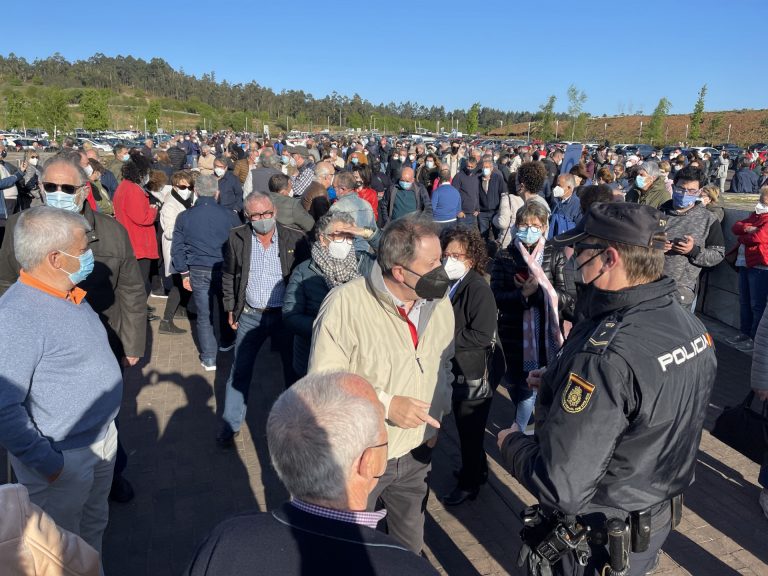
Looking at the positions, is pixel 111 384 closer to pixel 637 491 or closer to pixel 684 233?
pixel 637 491

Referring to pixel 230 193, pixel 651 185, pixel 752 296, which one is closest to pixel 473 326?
pixel 752 296

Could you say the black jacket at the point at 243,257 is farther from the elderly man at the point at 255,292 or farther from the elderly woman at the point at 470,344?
the elderly woman at the point at 470,344

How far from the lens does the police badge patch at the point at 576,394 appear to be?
1804 millimetres

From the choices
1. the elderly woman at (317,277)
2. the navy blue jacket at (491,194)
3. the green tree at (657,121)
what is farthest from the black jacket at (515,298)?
the green tree at (657,121)

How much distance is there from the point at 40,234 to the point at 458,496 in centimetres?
292

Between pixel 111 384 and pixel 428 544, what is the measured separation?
207 cm

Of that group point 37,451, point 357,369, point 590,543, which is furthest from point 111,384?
point 590,543

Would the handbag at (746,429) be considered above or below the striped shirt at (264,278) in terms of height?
below

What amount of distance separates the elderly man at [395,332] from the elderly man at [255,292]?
1.95m

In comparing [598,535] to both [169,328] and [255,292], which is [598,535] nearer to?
[255,292]

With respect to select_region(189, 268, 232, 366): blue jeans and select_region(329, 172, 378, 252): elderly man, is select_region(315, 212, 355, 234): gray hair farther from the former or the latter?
select_region(189, 268, 232, 366): blue jeans

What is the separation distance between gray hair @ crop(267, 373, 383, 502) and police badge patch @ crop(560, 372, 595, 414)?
67cm

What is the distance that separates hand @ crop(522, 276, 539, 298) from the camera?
385cm

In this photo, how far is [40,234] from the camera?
256 centimetres
